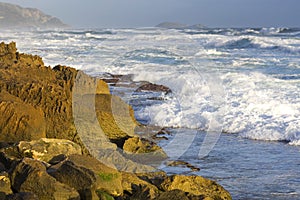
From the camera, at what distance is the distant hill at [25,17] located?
143 meters

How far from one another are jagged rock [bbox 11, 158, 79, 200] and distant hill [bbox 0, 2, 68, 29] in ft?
450

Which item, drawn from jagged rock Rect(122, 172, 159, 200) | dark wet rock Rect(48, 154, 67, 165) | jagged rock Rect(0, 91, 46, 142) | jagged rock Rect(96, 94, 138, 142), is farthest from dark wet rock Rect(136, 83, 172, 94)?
dark wet rock Rect(48, 154, 67, 165)

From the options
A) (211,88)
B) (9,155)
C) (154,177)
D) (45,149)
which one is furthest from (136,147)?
(211,88)

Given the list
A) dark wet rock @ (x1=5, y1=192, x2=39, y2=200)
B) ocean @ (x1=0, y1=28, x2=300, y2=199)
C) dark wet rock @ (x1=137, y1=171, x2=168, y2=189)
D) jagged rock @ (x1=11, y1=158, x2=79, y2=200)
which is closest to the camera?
dark wet rock @ (x1=5, y1=192, x2=39, y2=200)

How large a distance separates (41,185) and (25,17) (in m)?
154

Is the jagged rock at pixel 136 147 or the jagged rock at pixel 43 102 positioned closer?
the jagged rock at pixel 43 102

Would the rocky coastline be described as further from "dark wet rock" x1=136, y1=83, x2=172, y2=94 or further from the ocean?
"dark wet rock" x1=136, y1=83, x2=172, y2=94

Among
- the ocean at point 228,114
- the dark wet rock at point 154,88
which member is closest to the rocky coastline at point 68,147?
the ocean at point 228,114

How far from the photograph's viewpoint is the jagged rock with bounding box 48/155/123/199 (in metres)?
4.91

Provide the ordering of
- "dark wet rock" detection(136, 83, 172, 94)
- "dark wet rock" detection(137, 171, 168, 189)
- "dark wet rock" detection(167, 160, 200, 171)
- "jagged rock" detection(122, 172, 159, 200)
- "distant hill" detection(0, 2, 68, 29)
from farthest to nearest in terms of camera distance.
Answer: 1. "distant hill" detection(0, 2, 68, 29)
2. "dark wet rock" detection(136, 83, 172, 94)
3. "dark wet rock" detection(167, 160, 200, 171)
4. "dark wet rock" detection(137, 171, 168, 189)
5. "jagged rock" detection(122, 172, 159, 200)

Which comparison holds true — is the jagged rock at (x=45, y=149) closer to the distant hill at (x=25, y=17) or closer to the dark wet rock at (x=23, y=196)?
the dark wet rock at (x=23, y=196)

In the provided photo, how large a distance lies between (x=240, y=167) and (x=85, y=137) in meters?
2.07

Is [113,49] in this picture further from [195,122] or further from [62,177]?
[62,177]

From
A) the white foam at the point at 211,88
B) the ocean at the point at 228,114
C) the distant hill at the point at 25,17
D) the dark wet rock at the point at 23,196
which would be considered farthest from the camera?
the distant hill at the point at 25,17
